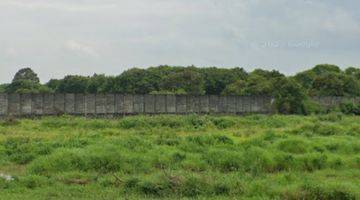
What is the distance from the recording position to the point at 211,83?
73.1 m

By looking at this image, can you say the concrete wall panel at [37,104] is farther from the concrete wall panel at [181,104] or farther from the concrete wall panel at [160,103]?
the concrete wall panel at [181,104]

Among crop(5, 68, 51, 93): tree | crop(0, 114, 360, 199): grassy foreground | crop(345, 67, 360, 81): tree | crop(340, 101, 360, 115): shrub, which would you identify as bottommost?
crop(0, 114, 360, 199): grassy foreground

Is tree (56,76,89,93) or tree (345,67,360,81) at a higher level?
tree (345,67,360,81)

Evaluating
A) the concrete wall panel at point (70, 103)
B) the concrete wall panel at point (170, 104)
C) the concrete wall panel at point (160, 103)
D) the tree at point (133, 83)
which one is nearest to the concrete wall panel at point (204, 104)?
the concrete wall panel at point (170, 104)

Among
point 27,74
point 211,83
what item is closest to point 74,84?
point 27,74

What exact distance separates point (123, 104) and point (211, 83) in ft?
113

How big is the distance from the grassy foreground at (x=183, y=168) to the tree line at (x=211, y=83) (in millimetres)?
27858

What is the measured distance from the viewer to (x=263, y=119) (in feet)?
105

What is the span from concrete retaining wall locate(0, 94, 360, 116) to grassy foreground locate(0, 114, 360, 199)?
12027 mm

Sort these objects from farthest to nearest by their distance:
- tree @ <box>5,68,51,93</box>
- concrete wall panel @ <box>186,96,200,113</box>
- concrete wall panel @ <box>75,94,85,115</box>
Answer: tree @ <box>5,68,51,93</box>, concrete wall panel @ <box>186,96,200,113</box>, concrete wall panel @ <box>75,94,85,115</box>

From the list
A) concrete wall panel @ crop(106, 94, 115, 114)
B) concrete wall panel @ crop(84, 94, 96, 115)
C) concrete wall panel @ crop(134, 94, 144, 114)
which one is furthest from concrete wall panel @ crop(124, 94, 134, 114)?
concrete wall panel @ crop(84, 94, 96, 115)

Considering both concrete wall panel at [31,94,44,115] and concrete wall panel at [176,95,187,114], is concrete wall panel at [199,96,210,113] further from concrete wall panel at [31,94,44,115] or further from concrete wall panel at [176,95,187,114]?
concrete wall panel at [31,94,44,115]

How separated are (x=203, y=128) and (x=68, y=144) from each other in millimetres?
11446

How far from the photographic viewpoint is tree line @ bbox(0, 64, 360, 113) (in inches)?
1826
